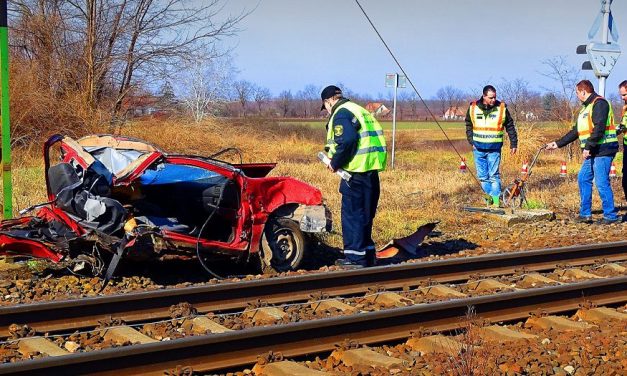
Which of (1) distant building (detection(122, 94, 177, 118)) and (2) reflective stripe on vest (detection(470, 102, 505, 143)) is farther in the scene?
(1) distant building (detection(122, 94, 177, 118))

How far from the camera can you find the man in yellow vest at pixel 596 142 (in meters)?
12.4

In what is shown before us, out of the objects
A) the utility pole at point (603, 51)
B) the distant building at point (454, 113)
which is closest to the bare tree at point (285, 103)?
the distant building at point (454, 113)

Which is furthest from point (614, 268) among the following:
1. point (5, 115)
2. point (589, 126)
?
point (5, 115)

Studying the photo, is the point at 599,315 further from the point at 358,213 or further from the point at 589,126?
the point at 589,126

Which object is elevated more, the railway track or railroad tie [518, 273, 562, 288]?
the railway track

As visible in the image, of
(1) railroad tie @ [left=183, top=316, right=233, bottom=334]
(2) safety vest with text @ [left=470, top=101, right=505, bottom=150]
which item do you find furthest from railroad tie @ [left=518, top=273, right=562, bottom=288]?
(2) safety vest with text @ [left=470, top=101, right=505, bottom=150]

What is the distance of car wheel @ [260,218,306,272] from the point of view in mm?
8977

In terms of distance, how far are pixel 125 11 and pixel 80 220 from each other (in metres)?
16.7

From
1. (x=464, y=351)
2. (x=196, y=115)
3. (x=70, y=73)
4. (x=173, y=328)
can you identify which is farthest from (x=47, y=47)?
(x=464, y=351)

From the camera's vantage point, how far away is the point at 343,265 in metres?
9.08

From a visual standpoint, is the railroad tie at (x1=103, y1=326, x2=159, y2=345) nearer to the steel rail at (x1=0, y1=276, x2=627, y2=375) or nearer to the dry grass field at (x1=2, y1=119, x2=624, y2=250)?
the steel rail at (x1=0, y1=276, x2=627, y2=375)

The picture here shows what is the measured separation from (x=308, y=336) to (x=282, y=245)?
3138mm

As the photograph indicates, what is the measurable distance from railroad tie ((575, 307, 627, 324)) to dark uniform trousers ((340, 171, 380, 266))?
2.43m

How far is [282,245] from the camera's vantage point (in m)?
9.22
